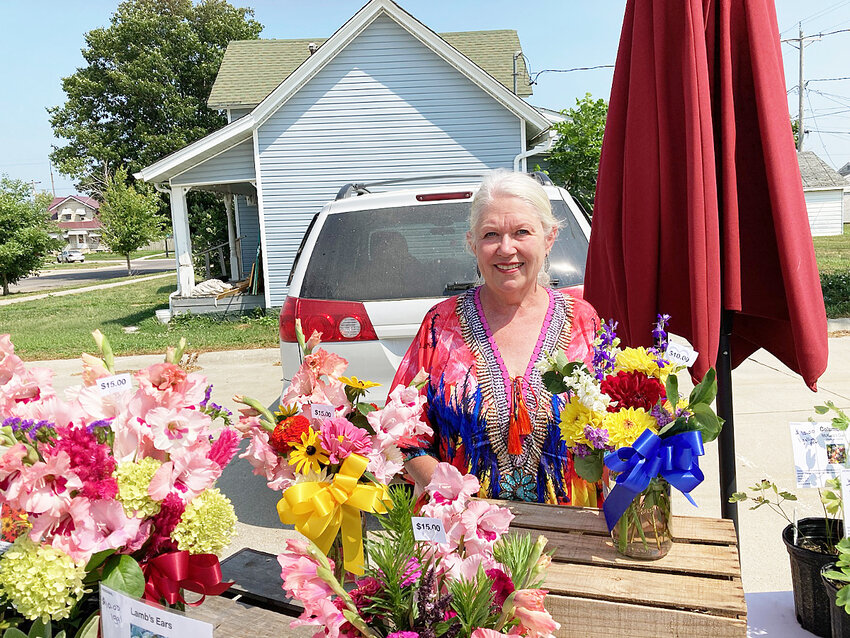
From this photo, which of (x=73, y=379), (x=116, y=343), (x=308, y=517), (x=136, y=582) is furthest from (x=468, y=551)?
(x=116, y=343)

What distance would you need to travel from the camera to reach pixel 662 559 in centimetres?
152

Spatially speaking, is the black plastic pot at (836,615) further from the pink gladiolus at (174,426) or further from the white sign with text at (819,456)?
→ the pink gladiolus at (174,426)

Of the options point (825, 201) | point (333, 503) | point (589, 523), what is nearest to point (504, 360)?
point (589, 523)

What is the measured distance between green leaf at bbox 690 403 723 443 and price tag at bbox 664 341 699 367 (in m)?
0.12

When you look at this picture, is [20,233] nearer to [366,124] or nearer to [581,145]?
[366,124]

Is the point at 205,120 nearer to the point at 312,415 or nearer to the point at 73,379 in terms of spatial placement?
the point at 73,379

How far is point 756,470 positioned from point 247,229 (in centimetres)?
1628

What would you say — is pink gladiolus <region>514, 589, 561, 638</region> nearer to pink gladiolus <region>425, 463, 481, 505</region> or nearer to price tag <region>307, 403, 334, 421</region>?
pink gladiolus <region>425, 463, 481, 505</region>

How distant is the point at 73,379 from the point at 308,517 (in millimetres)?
8576

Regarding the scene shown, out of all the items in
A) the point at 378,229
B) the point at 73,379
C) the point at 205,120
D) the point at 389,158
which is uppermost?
the point at 205,120

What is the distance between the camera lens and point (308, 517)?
60.5 inches

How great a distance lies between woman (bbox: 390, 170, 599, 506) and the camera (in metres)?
2.21

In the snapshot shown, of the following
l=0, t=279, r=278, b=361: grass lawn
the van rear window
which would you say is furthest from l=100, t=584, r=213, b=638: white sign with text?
l=0, t=279, r=278, b=361: grass lawn

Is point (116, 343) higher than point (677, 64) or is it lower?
lower
